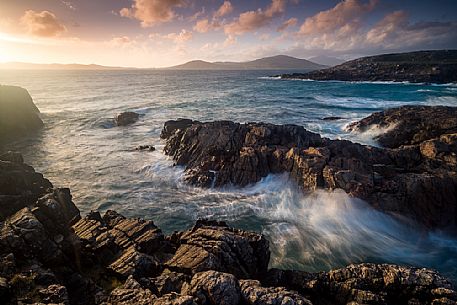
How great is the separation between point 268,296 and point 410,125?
3599 cm

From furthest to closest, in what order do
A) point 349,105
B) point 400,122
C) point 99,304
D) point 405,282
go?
point 349,105 < point 400,122 < point 405,282 < point 99,304

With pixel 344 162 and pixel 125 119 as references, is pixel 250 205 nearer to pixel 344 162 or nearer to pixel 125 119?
pixel 344 162

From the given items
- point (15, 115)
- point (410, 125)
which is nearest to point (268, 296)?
point (410, 125)

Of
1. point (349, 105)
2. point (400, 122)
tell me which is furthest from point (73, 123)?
point (349, 105)

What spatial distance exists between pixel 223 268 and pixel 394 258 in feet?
40.5

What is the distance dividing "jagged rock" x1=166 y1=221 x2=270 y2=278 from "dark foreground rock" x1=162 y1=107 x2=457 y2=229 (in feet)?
37.0

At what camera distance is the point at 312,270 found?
55.4 feet

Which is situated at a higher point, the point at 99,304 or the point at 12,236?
the point at 12,236

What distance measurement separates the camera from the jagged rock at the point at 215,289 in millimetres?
9211

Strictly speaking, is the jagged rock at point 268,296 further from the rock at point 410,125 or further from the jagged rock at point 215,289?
the rock at point 410,125

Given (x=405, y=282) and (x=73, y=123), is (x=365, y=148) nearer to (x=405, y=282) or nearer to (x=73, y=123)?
(x=405, y=282)

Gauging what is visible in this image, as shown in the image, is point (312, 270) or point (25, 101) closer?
point (312, 270)

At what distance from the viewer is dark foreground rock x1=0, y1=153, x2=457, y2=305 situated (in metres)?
9.42

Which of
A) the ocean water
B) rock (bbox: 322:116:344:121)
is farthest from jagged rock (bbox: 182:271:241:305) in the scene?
rock (bbox: 322:116:344:121)
